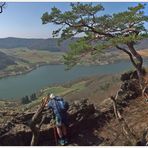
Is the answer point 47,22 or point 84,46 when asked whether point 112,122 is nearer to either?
point 84,46

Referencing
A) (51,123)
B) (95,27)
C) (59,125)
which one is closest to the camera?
(59,125)

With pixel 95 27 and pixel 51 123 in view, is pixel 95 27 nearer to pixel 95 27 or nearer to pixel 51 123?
pixel 95 27

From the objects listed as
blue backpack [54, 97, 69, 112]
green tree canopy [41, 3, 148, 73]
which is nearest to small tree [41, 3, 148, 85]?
green tree canopy [41, 3, 148, 73]

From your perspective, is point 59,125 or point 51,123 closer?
point 59,125

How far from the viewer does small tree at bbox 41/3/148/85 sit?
1616cm

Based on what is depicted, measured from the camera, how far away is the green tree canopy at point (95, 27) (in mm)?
16156

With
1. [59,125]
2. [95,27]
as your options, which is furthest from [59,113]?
[95,27]

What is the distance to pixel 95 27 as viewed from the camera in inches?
675

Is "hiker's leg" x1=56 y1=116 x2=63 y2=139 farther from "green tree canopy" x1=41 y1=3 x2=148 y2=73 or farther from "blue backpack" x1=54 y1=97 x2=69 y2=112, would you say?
"green tree canopy" x1=41 y1=3 x2=148 y2=73

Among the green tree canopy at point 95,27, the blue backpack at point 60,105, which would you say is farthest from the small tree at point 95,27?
the blue backpack at point 60,105

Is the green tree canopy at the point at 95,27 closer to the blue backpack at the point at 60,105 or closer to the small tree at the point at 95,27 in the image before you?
the small tree at the point at 95,27

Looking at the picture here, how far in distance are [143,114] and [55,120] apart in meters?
4.06

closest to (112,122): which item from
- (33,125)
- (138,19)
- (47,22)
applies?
(33,125)

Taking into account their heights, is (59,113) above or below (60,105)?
below
